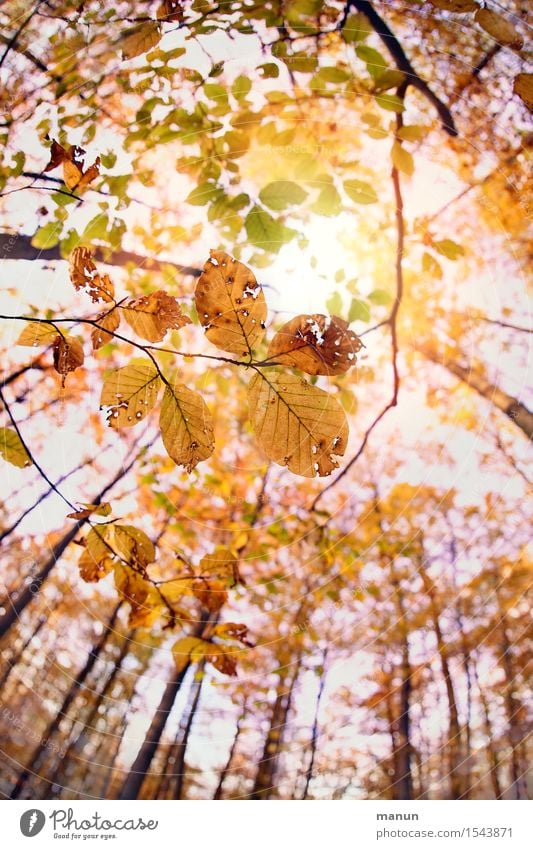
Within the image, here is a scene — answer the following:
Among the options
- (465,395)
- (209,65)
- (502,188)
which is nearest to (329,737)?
(465,395)

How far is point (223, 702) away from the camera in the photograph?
1.47m

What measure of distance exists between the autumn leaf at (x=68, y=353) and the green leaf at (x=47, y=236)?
43 centimetres

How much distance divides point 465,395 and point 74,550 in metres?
1.30

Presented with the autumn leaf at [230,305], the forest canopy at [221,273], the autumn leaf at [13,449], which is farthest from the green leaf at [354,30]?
the autumn leaf at [13,449]

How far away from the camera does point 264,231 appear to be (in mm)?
965

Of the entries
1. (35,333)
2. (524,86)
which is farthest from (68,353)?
(524,86)

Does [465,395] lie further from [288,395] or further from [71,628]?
[71,628]

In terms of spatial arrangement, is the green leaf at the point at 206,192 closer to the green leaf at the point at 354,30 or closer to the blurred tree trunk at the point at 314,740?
the green leaf at the point at 354,30

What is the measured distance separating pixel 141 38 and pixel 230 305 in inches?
28.4

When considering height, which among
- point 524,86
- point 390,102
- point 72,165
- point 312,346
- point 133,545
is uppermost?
point 524,86

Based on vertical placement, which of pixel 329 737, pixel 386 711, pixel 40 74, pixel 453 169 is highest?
pixel 453 169

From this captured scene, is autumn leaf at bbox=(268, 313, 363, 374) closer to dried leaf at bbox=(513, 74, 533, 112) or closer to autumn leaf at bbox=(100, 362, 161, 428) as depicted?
autumn leaf at bbox=(100, 362, 161, 428)

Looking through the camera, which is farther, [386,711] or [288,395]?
[386,711]

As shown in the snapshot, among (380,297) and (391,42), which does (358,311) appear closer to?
(380,297)
